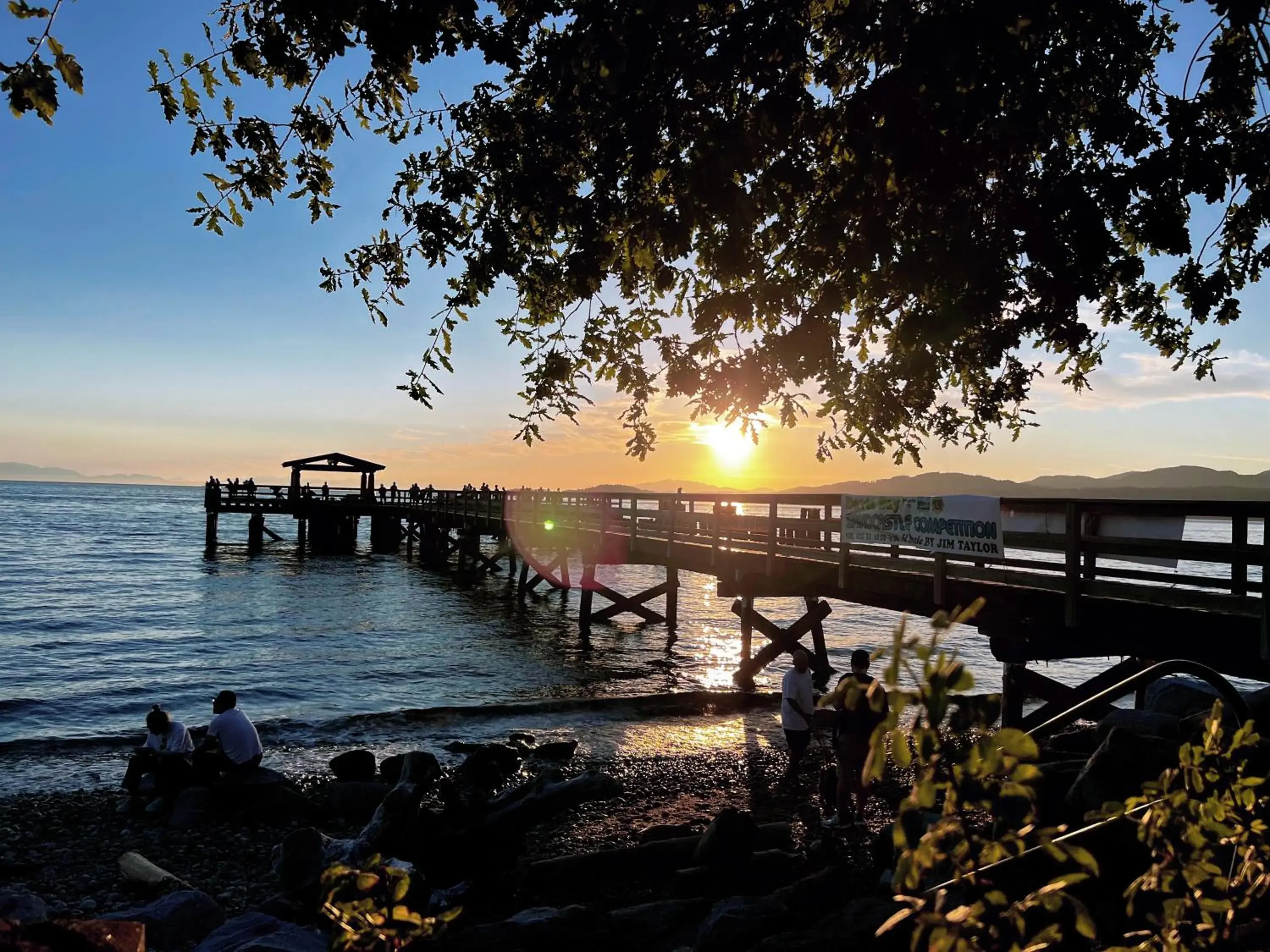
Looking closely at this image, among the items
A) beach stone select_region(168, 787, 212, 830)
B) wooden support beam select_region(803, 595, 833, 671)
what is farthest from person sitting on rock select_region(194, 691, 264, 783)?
wooden support beam select_region(803, 595, 833, 671)

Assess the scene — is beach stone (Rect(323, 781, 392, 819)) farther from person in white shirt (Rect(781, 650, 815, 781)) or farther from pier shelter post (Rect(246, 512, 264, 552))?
pier shelter post (Rect(246, 512, 264, 552))

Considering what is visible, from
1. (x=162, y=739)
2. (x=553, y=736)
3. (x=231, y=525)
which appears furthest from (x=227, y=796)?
(x=231, y=525)

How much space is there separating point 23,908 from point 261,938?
220 cm

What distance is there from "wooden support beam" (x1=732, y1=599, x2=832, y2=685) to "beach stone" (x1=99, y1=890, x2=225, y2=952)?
12592mm

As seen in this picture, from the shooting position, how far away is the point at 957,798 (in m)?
1.80

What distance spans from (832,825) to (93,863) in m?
8.21

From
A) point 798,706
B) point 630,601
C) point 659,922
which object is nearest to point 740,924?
point 659,922

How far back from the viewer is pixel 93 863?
29.1ft

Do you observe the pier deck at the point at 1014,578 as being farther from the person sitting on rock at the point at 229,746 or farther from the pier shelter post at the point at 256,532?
the pier shelter post at the point at 256,532

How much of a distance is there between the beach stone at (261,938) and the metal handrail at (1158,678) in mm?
5222

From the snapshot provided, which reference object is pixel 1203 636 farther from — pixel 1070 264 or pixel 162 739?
pixel 162 739

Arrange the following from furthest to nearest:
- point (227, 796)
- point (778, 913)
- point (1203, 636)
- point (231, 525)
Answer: point (231, 525) → point (227, 796) → point (1203, 636) → point (778, 913)

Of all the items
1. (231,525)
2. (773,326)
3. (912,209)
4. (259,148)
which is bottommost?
(231,525)

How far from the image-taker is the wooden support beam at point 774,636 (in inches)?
701
